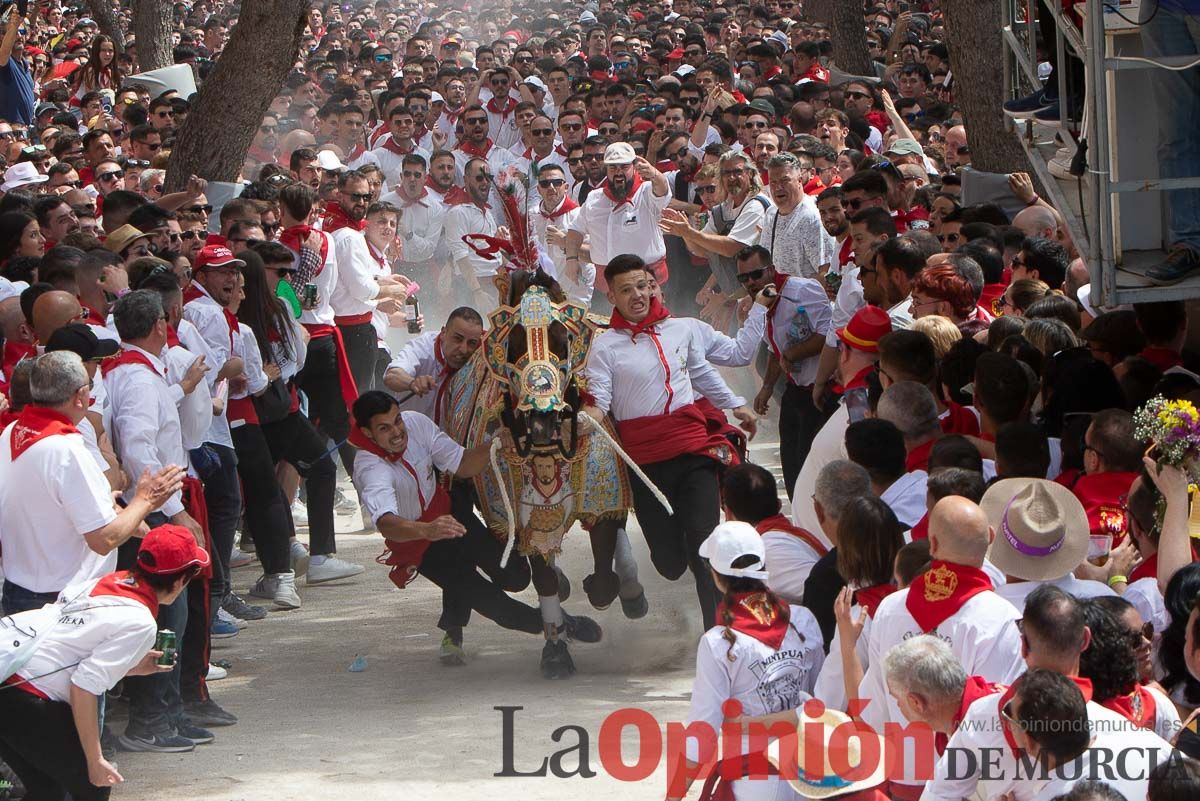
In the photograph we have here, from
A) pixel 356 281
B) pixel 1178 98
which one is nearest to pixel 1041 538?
pixel 1178 98

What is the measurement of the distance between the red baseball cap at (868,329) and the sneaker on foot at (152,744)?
3410 mm

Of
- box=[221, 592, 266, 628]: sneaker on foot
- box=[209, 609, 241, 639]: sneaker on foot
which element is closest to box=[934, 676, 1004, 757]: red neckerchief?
box=[209, 609, 241, 639]: sneaker on foot

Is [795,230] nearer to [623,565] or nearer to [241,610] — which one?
[623,565]

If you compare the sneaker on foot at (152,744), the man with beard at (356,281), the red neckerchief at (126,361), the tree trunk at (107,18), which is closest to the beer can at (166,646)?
the sneaker on foot at (152,744)

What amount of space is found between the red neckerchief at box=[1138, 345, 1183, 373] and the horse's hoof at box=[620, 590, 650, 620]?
2.88 metres

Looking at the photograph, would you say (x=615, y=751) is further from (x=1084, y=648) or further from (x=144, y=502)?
(x=1084, y=648)

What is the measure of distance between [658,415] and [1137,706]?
4028 mm

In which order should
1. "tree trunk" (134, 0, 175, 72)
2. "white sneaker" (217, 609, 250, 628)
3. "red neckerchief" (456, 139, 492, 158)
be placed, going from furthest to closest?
1. "tree trunk" (134, 0, 175, 72)
2. "red neckerchief" (456, 139, 492, 158)
3. "white sneaker" (217, 609, 250, 628)

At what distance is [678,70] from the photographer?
21.7 metres

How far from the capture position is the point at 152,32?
62.7 ft

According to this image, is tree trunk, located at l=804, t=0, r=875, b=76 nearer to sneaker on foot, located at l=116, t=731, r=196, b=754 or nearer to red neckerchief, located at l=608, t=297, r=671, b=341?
red neckerchief, located at l=608, t=297, r=671, b=341

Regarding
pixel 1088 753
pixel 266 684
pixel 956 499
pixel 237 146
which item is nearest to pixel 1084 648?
pixel 1088 753

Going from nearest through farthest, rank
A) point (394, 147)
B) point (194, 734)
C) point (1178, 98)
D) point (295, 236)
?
point (1178, 98), point (194, 734), point (295, 236), point (394, 147)

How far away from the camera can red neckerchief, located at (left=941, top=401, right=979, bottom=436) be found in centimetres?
696
